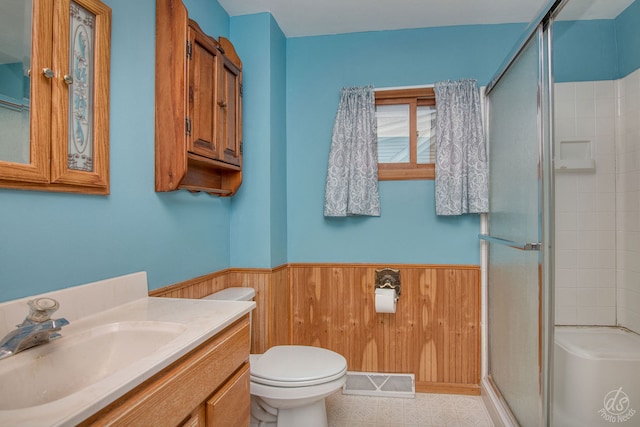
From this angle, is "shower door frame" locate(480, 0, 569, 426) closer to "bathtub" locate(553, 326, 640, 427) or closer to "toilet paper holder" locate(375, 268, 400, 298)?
"bathtub" locate(553, 326, 640, 427)

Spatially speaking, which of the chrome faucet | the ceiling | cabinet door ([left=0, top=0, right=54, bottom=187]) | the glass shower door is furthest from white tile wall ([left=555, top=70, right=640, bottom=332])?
cabinet door ([left=0, top=0, right=54, bottom=187])

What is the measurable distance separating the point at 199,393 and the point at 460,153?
6.27ft

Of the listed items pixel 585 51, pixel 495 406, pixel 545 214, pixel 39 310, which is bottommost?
pixel 495 406

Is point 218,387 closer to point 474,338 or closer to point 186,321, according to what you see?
point 186,321

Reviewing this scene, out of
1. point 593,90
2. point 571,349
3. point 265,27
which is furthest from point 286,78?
point 571,349

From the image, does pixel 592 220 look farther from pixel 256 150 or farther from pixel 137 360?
pixel 137 360

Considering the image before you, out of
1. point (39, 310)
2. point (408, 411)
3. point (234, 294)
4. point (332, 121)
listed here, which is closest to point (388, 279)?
point (408, 411)

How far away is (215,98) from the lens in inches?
68.8

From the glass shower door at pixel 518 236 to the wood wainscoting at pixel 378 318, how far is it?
6.5 inches

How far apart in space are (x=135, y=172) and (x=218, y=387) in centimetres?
88

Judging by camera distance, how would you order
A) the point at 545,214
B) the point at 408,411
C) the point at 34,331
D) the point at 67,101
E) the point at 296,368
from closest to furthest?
1. the point at 34,331
2. the point at 67,101
3. the point at 545,214
4. the point at 296,368
5. the point at 408,411

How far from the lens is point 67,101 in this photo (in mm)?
1098

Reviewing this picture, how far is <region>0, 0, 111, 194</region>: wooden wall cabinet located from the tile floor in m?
1.72

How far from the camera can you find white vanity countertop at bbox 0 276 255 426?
1.87 feet
